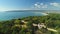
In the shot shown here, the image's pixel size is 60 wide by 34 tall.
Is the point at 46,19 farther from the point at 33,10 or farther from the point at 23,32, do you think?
the point at 23,32

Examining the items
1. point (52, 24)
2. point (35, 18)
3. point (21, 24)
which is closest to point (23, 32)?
point (21, 24)

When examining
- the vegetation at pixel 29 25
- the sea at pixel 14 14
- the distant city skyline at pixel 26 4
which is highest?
the distant city skyline at pixel 26 4

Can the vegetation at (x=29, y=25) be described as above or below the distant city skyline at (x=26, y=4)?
below

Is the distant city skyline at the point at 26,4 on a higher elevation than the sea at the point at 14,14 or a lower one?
higher

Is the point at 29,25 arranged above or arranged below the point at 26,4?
below

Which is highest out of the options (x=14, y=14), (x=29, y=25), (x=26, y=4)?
(x=26, y=4)
